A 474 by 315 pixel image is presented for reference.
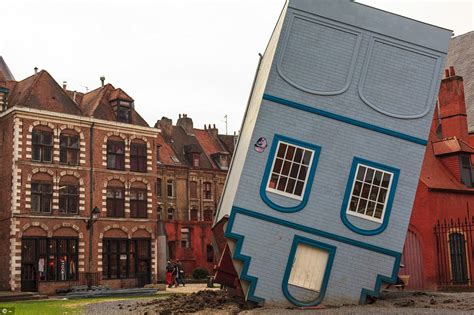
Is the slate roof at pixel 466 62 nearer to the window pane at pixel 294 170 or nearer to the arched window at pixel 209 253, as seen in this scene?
the window pane at pixel 294 170

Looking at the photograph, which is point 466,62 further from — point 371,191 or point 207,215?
point 207,215

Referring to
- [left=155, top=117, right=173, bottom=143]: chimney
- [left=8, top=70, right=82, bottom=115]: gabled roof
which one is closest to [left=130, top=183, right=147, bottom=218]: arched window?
[left=8, top=70, right=82, bottom=115]: gabled roof

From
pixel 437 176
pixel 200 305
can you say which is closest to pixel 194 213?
pixel 437 176

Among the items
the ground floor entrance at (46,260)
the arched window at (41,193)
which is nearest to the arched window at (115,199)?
the ground floor entrance at (46,260)

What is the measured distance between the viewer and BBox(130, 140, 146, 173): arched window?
3922cm

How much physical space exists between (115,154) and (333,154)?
25109mm

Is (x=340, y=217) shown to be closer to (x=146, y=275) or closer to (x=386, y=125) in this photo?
(x=386, y=125)

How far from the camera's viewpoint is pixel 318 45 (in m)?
15.7

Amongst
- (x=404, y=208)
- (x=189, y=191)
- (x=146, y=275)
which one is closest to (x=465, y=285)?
(x=404, y=208)

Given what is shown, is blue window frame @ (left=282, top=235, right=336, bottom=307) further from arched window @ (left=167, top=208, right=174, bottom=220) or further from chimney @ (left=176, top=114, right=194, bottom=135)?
chimney @ (left=176, top=114, right=194, bottom=135)

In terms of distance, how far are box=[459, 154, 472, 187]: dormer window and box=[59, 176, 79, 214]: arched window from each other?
71.0 feet

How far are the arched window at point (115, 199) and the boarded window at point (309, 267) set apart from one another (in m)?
24.4

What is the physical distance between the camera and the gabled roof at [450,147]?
2866cm

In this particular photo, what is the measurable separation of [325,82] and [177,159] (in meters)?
40.0
